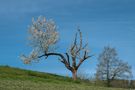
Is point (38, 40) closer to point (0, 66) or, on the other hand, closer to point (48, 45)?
point (48, 45)

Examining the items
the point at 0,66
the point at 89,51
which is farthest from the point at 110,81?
the point at 0,66

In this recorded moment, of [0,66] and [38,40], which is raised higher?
[38,40]

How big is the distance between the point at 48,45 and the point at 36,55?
2904 mm

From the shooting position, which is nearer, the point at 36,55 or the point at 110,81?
the point at 36,55

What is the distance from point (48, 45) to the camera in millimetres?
68688

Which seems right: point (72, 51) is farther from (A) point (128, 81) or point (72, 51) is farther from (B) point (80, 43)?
(A) point (128, 81)

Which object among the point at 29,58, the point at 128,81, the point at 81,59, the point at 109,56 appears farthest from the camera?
the point at 128,81

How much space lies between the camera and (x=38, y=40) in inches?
2753

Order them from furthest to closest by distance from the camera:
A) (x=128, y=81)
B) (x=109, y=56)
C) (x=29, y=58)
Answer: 1. (x=128, y=81)
2. (x=109, y=56)
3. (x=29, y=58)

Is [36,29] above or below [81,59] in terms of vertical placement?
above

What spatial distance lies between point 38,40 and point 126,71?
1216 inches

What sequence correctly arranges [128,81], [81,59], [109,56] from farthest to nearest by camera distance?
[128,81]
[109,56]
[81,59]

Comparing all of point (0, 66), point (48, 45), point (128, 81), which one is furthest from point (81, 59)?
point (128, 81)

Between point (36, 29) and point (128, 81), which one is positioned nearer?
point (36, 29)
